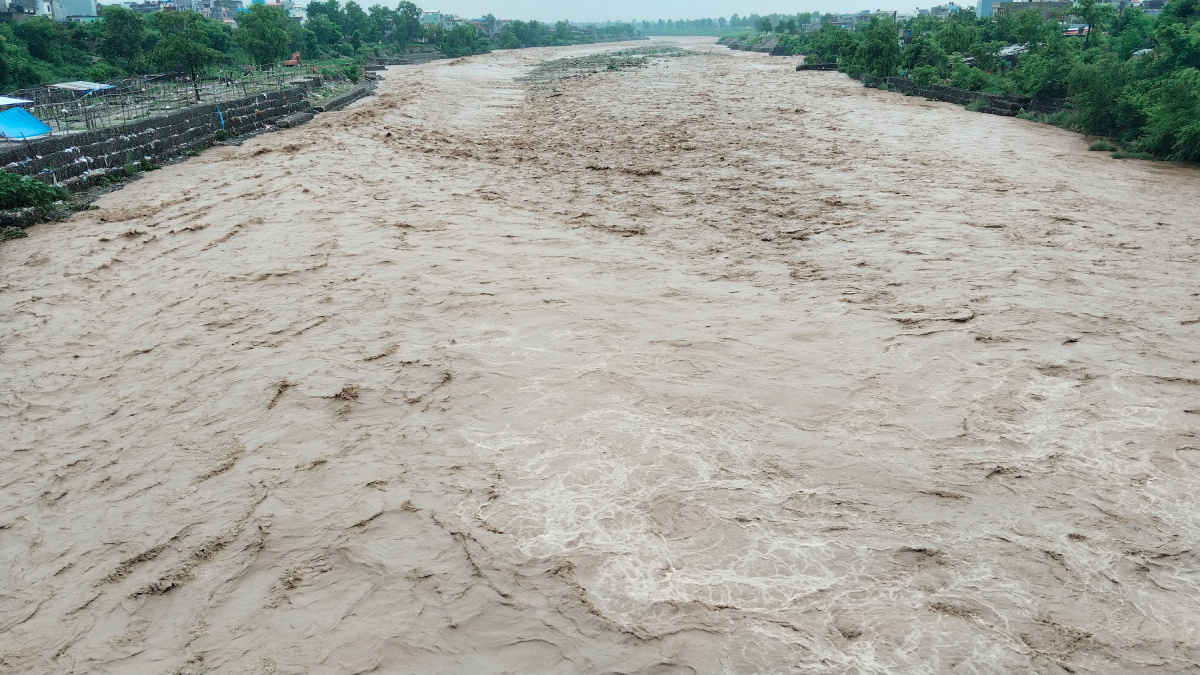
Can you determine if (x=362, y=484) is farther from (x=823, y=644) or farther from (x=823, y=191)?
(x=823, y=191)

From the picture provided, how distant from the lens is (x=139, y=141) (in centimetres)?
1641

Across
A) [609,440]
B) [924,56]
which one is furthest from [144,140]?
[924,56]

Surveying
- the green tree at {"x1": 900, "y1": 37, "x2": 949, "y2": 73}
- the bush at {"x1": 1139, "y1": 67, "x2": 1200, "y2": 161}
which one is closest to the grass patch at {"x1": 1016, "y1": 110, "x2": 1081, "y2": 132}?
the bush at {"x1": 1139, "y1": 67, "x2": 1200, "y2": 161}

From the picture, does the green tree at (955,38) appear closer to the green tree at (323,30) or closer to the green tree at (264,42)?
the green tree at (264,42)

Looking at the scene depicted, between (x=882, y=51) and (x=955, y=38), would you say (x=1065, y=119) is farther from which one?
(x=955, y=38)

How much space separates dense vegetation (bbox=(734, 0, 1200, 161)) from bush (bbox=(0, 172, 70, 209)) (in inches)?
847

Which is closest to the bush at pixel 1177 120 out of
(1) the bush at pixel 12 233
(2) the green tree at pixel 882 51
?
(2) the green tree at pixel 882 51

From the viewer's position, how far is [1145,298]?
8062 mm

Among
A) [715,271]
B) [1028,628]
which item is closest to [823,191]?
[715,271]

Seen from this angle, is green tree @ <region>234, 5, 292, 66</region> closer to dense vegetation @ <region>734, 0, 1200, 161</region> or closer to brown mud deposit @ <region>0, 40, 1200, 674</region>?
brown mud deposit @ <region>0, 40, 1200, 674</region>

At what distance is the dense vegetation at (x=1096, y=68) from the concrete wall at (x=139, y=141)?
863 inches

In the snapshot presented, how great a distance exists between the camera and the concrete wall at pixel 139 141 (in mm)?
13477

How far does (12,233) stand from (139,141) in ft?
18.8

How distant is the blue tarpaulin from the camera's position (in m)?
14.1
